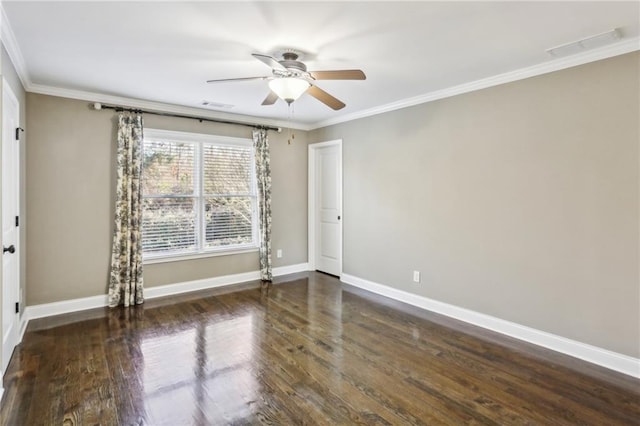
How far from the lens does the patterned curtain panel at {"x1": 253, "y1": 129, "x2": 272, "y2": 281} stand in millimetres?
5402

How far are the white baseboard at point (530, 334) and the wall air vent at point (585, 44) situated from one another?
Answer: 2.46 m

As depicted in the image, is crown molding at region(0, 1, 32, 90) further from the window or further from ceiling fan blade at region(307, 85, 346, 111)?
ceiling fan blade at region(307, 85, 346, 111)

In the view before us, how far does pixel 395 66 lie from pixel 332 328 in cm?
267

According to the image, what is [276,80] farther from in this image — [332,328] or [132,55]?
[332,328]

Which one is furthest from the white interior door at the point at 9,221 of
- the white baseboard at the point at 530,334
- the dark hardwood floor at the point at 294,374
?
the white baseboard at the point at 530,334

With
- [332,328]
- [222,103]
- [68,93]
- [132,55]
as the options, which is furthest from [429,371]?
[68,93]

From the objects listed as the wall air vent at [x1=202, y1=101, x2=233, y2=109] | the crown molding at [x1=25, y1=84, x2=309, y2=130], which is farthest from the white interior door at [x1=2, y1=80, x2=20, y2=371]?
the wall air vent at [x1=202, y1=101, x2=233, y2=109]

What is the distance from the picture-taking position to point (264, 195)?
5430 millimetres

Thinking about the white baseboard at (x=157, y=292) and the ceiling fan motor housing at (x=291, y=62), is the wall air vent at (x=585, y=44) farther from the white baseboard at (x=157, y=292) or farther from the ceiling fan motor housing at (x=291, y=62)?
the white baseboard at (x=157, y=292)

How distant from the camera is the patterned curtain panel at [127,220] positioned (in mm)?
4258

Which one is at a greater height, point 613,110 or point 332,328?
point 613,110

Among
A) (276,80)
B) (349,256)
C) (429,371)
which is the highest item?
(276,80)

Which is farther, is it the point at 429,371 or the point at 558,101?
the point at 558,101

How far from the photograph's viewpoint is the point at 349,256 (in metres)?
5.39
